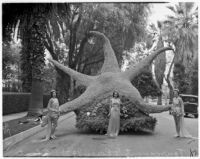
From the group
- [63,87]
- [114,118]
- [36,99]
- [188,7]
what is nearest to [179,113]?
[114,118]

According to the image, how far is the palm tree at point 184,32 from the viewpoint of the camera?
29.6 meters

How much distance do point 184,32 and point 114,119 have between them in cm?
2115

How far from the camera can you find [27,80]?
1867 cm

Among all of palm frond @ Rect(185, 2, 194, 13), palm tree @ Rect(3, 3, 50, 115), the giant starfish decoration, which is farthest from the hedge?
palm frond @ Rect(185, 2, 194, 13)

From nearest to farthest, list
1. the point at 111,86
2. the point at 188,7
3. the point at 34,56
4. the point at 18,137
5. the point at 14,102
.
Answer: the point at 18,137 < the point at 111,86 < the point at 34,56 < the point at 14,102 < the point at 188,7

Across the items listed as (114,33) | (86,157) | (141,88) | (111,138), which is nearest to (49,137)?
(111,138)

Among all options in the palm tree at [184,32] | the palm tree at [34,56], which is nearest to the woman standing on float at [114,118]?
the palm tree at [34,56]

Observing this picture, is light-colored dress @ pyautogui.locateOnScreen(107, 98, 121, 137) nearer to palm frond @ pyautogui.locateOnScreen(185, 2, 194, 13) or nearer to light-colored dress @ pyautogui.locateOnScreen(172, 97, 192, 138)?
light-colored dress @ pyautogui.locateOnScreen(172, 97, 192, 138)

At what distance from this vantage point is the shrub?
11.7 m

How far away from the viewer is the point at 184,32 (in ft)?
97.8

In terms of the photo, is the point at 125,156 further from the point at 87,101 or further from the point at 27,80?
the point at 27,80

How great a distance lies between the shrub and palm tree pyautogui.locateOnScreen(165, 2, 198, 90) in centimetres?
1962

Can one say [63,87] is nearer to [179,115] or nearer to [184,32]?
[184,32]

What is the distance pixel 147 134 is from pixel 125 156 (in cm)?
462
